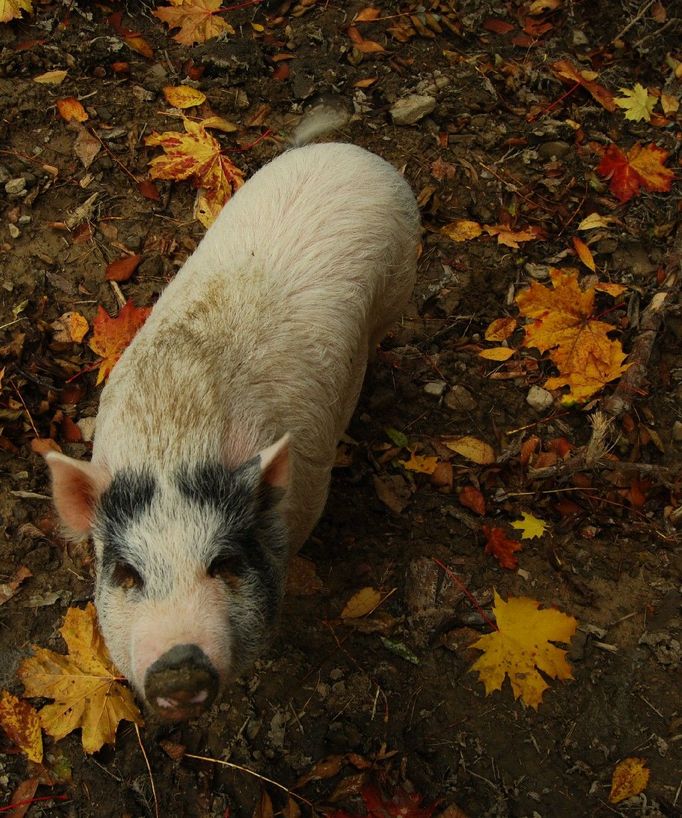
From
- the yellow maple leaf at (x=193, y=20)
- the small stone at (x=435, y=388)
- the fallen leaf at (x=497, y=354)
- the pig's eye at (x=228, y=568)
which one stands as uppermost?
the yellow maple leaf at (x=193, y=20)

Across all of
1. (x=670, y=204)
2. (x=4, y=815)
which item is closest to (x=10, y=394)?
(x=4, y=815)

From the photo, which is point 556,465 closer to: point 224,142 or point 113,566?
point 113,566

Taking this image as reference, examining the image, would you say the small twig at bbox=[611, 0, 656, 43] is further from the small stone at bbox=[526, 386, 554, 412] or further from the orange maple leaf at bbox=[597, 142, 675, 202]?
the small stone at bbox=[526, 386, 554, 412]

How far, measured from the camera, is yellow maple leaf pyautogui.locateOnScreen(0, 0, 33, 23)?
4379mm

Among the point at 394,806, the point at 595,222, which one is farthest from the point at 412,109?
the point at 394,806

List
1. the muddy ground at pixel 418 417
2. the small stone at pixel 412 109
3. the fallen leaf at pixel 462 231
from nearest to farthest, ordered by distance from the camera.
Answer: the muddy ground at pixel 418 417, the fallen leaf at pixel 462 231, the small stone at pixel 412 109

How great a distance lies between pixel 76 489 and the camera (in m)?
2.29

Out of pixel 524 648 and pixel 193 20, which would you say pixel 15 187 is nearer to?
pixel 193 20

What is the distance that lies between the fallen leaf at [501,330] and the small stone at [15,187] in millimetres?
2839

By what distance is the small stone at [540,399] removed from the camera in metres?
3.98

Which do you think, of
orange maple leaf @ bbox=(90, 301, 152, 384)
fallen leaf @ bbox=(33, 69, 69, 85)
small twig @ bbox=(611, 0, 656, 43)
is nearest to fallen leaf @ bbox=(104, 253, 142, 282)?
orange maple leaf @ bbox=(90, 301, 152, 384)

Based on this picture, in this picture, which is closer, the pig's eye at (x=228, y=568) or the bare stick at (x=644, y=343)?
the pig's eye at (x=228, y=568)

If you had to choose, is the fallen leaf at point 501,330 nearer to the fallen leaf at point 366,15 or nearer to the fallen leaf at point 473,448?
the fallen leaf at point 473,448

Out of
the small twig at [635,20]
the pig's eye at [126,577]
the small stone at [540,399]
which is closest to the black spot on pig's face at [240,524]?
the pig's eye at [126,577]
